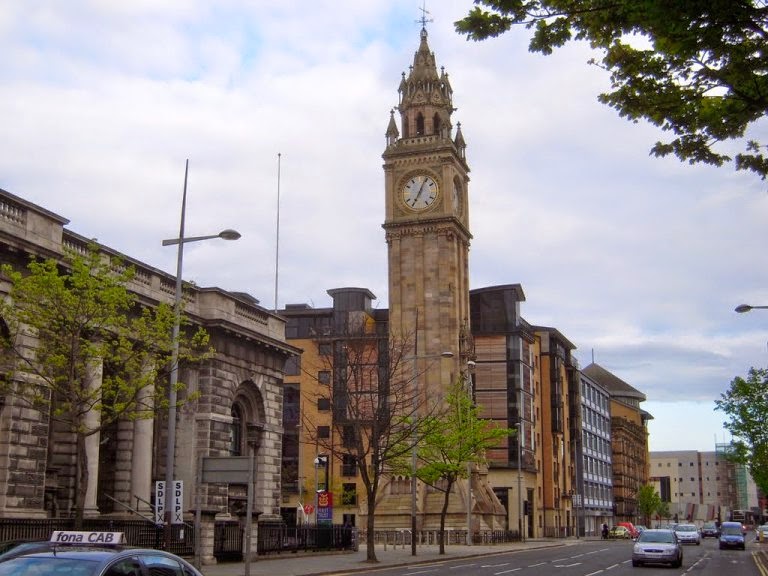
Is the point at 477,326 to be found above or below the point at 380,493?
above

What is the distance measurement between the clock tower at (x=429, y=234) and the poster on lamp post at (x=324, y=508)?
27.2m

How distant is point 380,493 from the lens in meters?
70.2

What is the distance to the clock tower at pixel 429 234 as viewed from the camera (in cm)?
7200

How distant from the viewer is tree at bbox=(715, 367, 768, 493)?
56281mm

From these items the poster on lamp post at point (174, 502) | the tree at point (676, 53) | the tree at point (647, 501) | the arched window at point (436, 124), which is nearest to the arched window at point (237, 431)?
the poster on lamp post at point (174, 502)

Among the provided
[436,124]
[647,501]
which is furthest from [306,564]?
[647,501]

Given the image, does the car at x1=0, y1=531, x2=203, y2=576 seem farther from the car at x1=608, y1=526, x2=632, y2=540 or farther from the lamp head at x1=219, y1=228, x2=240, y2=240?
the car at x1=608, y1=526, x2=632, y2=540

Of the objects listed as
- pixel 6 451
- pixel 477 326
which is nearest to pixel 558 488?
pixel 477 326

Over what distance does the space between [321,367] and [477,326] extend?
1494cm

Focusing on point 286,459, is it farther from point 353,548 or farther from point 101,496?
point 101,496

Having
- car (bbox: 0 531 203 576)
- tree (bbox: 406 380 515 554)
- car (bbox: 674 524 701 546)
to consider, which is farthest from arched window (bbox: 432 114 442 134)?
car (bbox: 0 531 203 576)

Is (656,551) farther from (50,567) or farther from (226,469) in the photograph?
(50,567)

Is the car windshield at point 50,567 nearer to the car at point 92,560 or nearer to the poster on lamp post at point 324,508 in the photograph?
the car at point 92,560

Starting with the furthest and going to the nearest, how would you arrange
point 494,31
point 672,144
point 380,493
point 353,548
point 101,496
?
point 380,493, point 353,548, point 101,496, point 672,144, point 494,31
